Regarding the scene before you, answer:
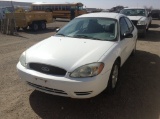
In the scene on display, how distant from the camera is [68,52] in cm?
369

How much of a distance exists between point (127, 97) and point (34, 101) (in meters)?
1.85

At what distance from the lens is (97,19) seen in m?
4.95

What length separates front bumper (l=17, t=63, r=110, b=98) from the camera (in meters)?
3.18

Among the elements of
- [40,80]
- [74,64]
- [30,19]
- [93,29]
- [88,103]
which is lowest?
[88,103]

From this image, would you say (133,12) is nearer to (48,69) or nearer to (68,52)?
(68,52)

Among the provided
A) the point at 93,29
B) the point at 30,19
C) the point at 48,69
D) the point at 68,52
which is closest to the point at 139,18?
the point at 93,29

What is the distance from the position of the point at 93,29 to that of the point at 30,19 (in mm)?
11716

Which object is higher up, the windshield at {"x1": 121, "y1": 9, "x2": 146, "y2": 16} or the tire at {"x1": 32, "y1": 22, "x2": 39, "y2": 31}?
the windshield at {"x1": 121, "y1": 9, "x2": 146, "y2": 16}

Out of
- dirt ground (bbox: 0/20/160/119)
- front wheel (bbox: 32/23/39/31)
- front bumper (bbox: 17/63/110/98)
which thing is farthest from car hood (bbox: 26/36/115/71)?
front wheel (bbox: 32/23/39/31)

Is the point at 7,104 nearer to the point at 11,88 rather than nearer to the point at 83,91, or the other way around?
the point at 11,88

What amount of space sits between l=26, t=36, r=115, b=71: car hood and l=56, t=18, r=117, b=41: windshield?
10.9 inches

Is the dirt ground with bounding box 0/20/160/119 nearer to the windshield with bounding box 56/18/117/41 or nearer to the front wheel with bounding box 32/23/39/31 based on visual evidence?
the windshield with bounding box 56/18/117/41

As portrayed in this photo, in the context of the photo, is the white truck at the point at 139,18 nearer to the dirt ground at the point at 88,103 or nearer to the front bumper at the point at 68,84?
the dirt ground at the point at 88,103

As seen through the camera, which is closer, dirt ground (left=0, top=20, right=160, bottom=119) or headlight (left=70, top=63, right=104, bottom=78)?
headlight (left=70, top=63, right=104, bottom=78)
